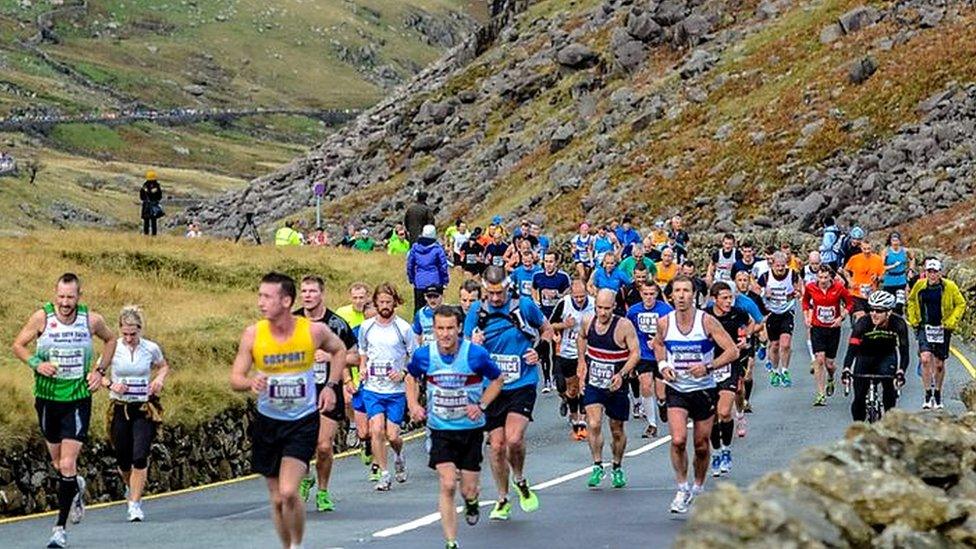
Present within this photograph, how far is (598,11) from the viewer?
8844 centimetres

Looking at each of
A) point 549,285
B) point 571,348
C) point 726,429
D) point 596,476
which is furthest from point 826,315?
point 596,476

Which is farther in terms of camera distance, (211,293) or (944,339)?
(211,293)

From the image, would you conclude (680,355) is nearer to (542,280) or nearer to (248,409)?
(248,409)

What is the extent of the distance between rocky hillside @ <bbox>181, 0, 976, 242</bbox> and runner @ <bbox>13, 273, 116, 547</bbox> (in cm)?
4010

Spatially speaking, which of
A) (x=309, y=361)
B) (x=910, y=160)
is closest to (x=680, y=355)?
(x=309, y=361)

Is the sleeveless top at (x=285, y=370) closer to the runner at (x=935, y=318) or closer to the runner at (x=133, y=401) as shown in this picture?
the runner at (x=133, y=401)

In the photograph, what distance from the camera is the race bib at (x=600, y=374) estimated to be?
1719 cm

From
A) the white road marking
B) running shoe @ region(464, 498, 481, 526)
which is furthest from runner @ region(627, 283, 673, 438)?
running shoe @ region(464, 498, 481, 526)

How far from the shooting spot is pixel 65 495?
14.8 metres

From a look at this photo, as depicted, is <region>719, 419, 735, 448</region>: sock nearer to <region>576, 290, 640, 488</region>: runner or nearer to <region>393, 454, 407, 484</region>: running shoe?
<region>576, 290, 640, 488</region>: runner

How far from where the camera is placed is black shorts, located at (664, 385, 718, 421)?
1580 cm

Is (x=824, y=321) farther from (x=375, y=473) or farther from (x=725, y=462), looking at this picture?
(x=375, y=473)

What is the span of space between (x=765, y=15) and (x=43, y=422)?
64.2 m

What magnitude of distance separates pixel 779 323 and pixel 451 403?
14.5 meters
